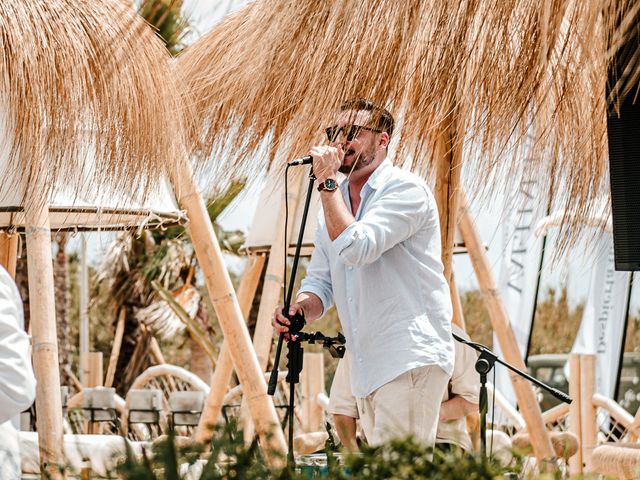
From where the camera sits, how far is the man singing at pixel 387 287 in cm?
332

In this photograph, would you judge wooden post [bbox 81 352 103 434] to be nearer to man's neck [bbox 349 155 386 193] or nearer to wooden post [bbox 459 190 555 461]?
wooden post [bbox 459 190 555 461]

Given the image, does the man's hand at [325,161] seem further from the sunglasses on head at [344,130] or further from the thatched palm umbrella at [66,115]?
the thatched palm umbrella at [66,115]

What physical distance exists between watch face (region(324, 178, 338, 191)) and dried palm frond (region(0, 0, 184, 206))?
50.2 inches

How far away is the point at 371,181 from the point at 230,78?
0.62 metres

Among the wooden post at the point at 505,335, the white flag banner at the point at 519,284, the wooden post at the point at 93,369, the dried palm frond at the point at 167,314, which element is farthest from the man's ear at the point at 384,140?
the dried palm frond at the point at 167,314

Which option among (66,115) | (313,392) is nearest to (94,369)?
(313,392)

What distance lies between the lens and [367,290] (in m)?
3.50

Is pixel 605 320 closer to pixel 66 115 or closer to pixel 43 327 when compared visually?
pixel 43 327

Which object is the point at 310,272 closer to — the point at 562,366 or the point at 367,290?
the point at 367,290

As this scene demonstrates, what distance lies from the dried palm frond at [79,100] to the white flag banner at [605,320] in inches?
321

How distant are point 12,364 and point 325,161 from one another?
1.26 meters

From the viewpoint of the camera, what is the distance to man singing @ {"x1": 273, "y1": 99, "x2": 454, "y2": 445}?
332 cm

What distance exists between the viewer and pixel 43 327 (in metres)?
4.65

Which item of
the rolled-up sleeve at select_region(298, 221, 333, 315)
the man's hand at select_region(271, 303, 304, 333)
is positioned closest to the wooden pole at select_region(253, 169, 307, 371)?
the rolled-up sleeve at select_region(298, 221, 333, 315)
